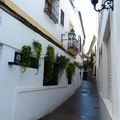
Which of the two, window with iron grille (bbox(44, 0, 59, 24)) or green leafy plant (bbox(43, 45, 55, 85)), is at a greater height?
window with iron grille (bbox(44, 0, 59, 24))

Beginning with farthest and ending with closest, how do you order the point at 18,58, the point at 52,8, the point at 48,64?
the point at 52,8, the point at 48,64, the point at 18,58

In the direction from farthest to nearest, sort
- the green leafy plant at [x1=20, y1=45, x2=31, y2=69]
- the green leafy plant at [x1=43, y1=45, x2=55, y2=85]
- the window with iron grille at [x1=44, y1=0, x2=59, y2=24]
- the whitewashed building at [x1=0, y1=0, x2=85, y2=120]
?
the window with iron grille at [x1=44, y1=0, x2=59, y2=24] < the green leafy plant at [x1=43, y1=45, x2=55, y2=85] < the green leafy plant at [x1=20, y1=45, x2=31, y2=69] < the whitewashed building at [x1=0, y1=0, x2=85, y2=120]

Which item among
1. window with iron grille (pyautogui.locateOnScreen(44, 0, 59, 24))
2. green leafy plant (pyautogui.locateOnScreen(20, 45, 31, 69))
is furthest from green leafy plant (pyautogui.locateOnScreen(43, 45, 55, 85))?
green leafy plant (pyautogui.locateOnScreen(20, 45, 31, 69))

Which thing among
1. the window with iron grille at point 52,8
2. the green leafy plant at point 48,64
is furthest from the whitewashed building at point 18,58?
the green leafy plant at point 48,64

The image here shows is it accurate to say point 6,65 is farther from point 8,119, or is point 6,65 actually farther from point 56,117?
point 56,117

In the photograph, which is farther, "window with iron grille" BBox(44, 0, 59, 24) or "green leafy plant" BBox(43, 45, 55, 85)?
"window with iron grille" BBox(44, 0, 59, 24)

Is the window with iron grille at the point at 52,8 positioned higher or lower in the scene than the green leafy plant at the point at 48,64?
higher

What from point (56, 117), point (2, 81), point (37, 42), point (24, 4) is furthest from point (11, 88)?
point (56, 117)

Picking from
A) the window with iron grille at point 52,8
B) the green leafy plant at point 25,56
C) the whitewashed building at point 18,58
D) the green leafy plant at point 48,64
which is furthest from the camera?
the window with iron grille at point 52,8

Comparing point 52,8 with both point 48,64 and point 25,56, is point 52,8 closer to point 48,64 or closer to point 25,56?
point 48,64

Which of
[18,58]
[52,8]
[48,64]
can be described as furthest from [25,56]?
[52,8]

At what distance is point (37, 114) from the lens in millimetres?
7887

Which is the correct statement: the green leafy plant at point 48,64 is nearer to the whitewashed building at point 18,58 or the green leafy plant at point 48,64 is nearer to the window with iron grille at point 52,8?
the whitewashed building at point 18,58

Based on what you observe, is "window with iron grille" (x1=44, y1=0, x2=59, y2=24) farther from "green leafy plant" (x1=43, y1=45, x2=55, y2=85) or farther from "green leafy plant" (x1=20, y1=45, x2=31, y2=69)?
"green leafy plant" (x1=20, y1=45, x2=31, y2=69)
